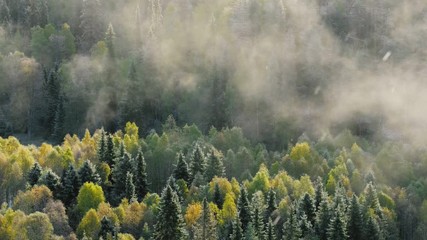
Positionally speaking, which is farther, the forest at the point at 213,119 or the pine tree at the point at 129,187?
the pine tree at the point at 129,187

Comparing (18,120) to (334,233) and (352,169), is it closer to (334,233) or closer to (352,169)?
(352,169)

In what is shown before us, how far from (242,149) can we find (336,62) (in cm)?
4884

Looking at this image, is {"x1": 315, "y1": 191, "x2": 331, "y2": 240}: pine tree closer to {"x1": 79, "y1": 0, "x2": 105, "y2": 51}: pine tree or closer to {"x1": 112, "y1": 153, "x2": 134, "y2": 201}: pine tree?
{"x1": 112, "y1": 153, "x2": 134, "y2": 201}: pine tree

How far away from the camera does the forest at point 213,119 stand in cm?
9062

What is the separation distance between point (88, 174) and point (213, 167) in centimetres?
1868

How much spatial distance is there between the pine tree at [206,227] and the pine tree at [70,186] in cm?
2458

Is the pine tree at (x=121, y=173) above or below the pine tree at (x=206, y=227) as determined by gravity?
above

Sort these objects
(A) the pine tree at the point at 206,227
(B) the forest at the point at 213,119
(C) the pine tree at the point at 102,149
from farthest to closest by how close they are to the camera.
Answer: (C) the pine tree at the point at 102,149, (B) the forest at the point at 213,119, (A) the pine tree at the point at 206,227

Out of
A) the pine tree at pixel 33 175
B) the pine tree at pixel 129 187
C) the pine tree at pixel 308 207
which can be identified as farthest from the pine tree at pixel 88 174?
the pine tree at pixel 308 207

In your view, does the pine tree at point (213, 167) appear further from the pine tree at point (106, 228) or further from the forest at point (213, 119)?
the pine tree at point (106, 228)

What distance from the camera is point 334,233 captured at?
86.7 metres

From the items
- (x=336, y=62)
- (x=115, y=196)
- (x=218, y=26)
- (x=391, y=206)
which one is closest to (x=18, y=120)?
(x=218, y=26)

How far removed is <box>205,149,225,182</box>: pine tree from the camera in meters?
107

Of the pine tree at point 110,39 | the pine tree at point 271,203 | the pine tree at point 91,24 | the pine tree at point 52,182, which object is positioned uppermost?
the pine tree at point 91,24
